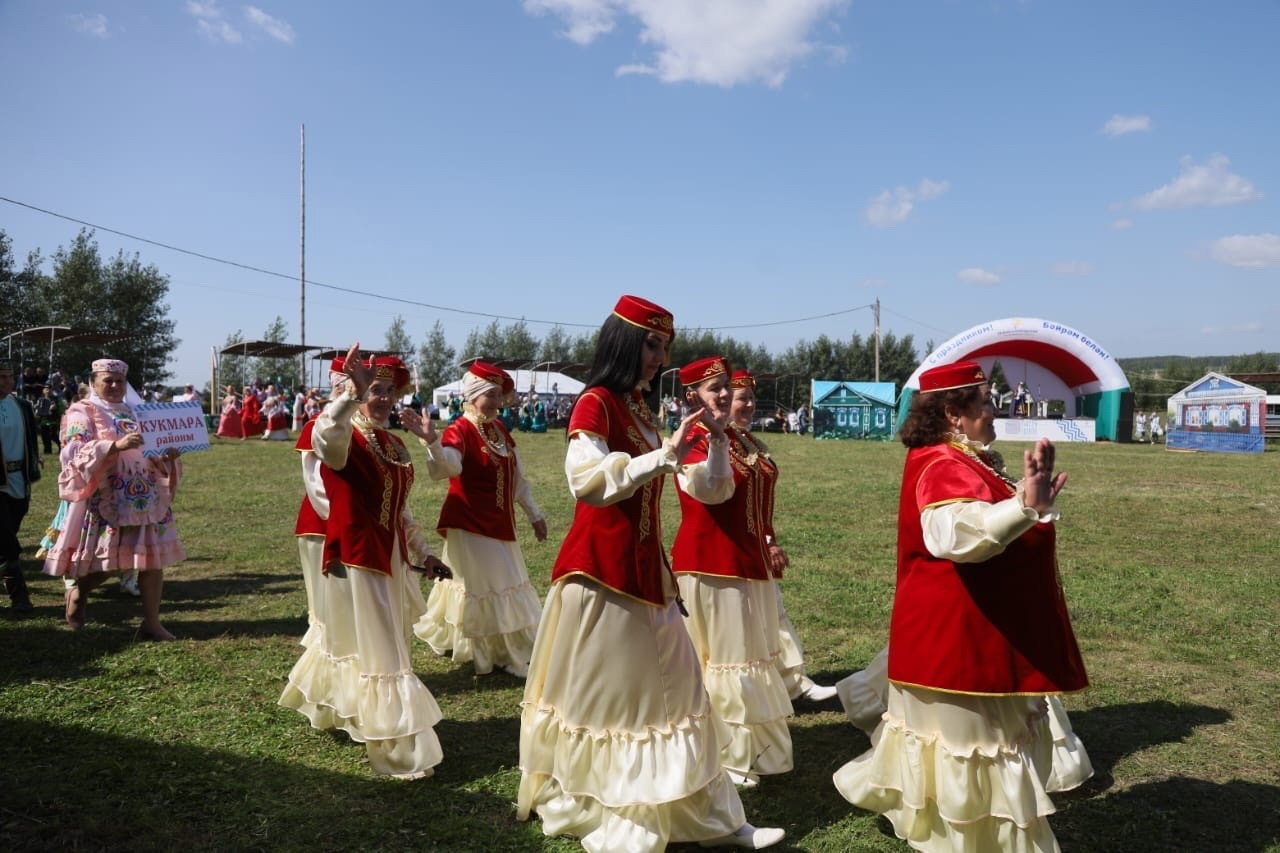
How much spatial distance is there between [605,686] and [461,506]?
312 cm

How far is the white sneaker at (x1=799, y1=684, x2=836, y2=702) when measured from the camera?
5.75 meters

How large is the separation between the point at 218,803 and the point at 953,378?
4012mm

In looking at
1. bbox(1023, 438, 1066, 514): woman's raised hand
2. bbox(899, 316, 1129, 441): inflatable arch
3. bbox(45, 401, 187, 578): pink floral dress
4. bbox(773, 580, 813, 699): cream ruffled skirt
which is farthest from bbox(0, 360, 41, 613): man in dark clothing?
bbox(899, 316, 1129, 441): inflatable arch

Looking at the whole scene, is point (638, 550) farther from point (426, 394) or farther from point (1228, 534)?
point (426, 394)

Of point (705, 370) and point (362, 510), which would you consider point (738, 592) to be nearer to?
point (705, 370)

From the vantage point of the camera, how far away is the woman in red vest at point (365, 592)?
448 centimetres

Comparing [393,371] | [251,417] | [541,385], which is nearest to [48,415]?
[251,417]

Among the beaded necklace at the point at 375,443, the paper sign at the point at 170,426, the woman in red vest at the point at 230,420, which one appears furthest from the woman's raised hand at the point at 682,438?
the woman in red vest at the point at 230,420

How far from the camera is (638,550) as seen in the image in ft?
11.7

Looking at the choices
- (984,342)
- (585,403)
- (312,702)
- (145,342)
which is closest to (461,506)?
(312,702)

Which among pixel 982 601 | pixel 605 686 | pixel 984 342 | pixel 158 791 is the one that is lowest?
pixel 158 791

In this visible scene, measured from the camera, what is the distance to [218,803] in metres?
4.23

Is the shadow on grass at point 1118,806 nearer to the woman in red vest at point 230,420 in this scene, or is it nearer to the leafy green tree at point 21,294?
the woman in red vest at point 230,420

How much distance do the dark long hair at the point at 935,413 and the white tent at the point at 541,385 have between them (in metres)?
40.0
